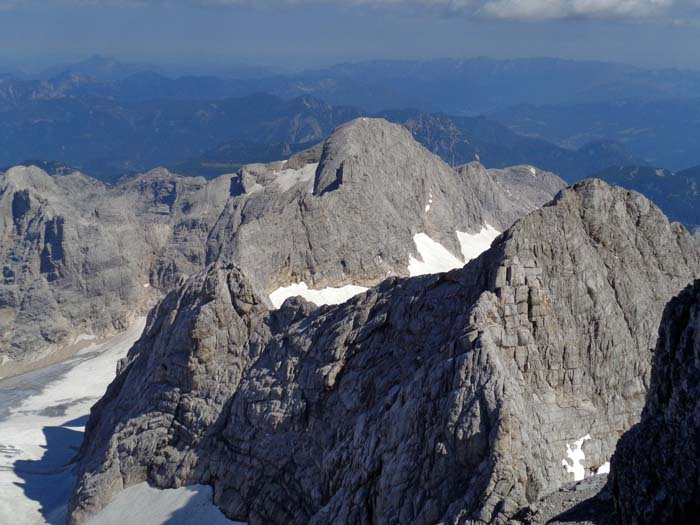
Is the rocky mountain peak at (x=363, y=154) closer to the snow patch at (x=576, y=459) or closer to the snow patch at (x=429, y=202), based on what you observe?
the snow patch at (x=429, y=202)

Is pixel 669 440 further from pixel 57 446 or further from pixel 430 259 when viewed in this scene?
pixel 430 259

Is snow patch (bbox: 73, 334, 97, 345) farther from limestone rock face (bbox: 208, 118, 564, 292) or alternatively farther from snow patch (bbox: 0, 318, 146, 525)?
limestone rock face (bbox: 208, 118, 564, 292)

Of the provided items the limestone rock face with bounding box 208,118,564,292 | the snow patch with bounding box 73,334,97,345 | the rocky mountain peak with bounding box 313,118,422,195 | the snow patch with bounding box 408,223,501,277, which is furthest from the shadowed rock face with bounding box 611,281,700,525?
the snow patch with bounding box 73,334,97,345

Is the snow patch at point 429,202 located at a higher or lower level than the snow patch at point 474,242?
higher

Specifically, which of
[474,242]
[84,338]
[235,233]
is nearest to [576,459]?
[235,233]

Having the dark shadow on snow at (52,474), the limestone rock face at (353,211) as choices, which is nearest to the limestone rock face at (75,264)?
the limestone rock face at (353,211)

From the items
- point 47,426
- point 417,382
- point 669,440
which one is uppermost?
point 669,440

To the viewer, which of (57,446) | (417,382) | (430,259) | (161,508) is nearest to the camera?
(417,382)
